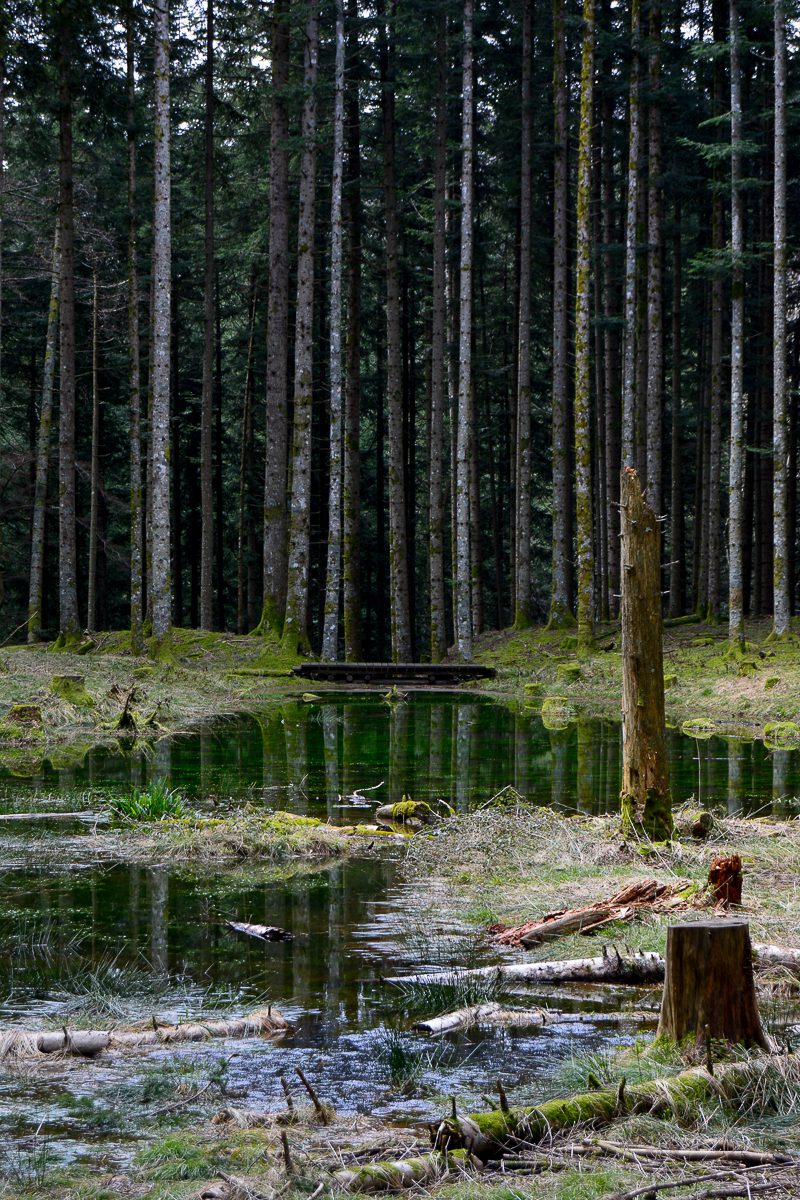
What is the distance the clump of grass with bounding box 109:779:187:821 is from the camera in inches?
411

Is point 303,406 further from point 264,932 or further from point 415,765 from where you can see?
point 264,932

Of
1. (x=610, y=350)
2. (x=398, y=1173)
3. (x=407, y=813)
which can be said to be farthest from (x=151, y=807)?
(x=610, y=350)

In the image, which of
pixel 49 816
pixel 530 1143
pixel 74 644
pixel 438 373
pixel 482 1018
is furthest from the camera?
pixel 438 373

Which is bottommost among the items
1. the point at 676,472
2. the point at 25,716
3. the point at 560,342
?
the point at 25,716

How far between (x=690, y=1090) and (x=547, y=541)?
50709 mm

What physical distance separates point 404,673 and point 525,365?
10280 mm

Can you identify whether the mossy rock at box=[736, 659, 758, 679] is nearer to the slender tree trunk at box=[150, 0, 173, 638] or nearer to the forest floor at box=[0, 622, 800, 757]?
the forest floor at box=[0, 622, 800, 757]

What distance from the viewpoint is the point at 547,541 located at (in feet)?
179

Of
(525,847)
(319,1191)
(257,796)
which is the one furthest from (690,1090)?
(257,796)

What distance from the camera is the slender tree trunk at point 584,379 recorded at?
1057 inches

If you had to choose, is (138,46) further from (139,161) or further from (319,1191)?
(319,1191)

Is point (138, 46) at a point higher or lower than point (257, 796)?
higher

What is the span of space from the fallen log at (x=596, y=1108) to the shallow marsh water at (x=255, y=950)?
0.56 meters

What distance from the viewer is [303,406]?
27641 mm
